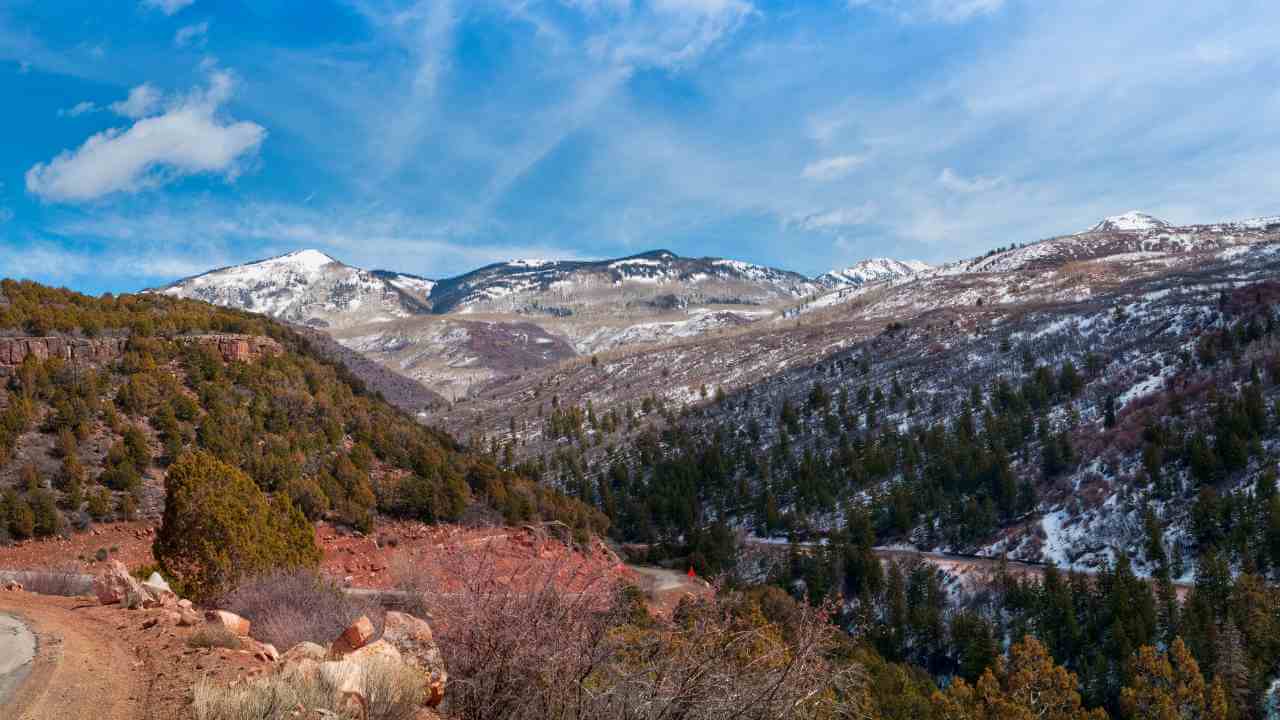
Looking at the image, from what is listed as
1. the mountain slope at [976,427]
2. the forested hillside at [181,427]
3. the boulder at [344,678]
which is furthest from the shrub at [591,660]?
the mountain slope at [976,427]

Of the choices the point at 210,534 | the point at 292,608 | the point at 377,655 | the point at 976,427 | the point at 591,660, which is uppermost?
the point at 976,427

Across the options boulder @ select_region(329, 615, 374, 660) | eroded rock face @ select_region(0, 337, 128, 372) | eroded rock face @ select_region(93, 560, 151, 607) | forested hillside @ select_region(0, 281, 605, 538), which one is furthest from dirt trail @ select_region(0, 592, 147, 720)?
eroded rock face @ select_region(0, 337, 128, 372)

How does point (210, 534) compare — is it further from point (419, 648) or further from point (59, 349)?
point (59, 349)

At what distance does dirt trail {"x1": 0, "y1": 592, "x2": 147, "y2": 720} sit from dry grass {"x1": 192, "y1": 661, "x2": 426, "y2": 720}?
76 centimetres

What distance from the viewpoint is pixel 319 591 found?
15.2 meters

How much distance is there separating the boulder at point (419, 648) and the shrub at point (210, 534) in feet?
32.3

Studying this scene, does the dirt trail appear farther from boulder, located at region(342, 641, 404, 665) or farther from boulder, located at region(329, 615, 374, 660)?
boulder, located at region(329, 615, 374, 660)

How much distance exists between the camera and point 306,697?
6875mm

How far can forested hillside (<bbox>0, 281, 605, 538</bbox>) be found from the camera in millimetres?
26094

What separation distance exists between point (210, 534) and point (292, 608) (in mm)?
5250

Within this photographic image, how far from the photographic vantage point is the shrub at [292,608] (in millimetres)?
12125

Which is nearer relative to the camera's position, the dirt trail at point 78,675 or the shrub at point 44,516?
the dirt trail at point 78,675

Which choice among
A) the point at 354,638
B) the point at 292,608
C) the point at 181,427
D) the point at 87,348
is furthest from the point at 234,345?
the point at 354,638

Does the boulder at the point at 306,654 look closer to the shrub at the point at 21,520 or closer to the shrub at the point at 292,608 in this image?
the shrub at the point at 292,608
